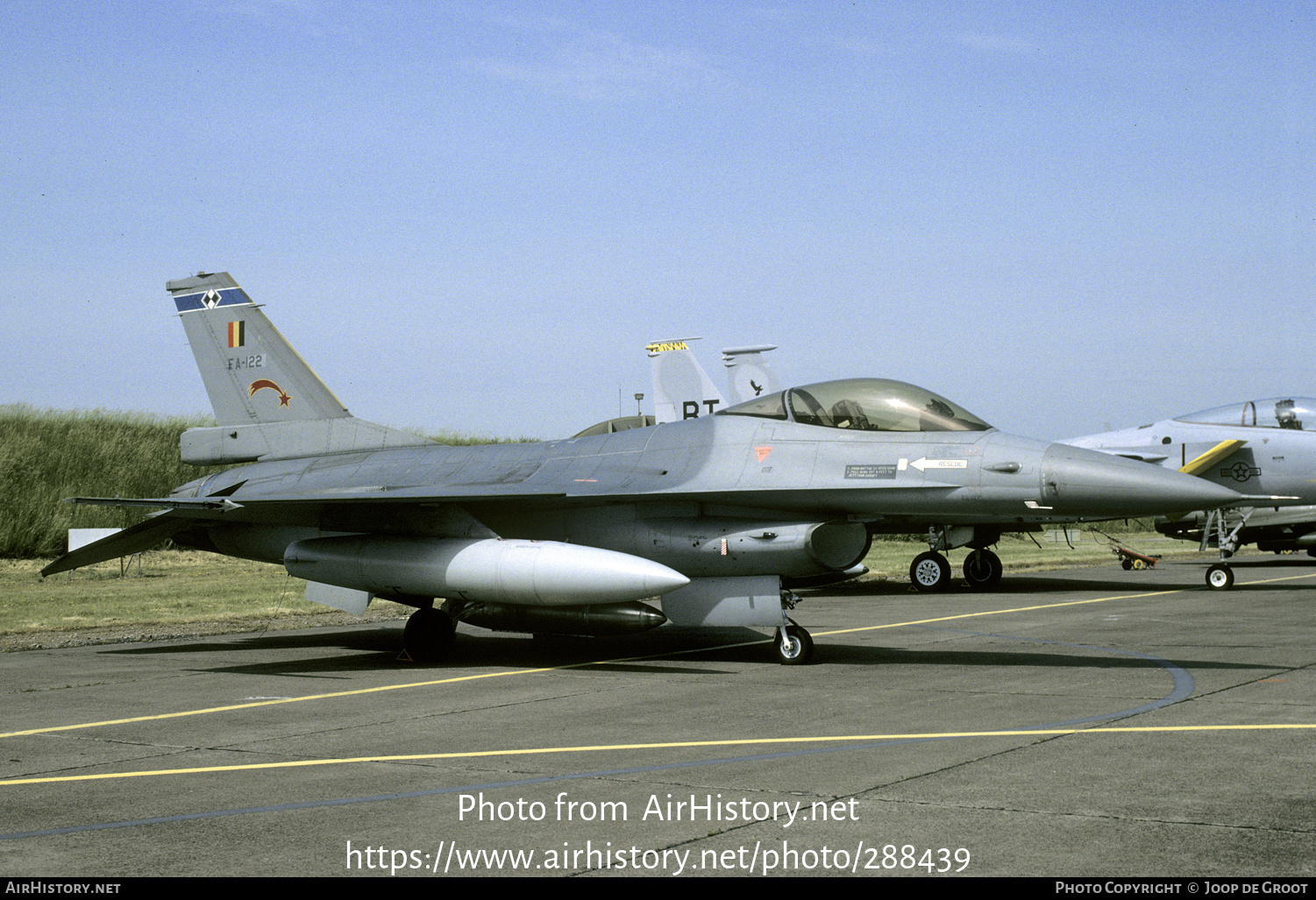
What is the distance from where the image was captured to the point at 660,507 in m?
11.3

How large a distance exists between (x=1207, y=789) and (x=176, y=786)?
5126mm

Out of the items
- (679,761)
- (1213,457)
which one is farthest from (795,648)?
(1213,457)

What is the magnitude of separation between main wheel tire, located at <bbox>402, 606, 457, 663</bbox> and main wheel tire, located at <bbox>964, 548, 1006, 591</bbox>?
40.4 ft

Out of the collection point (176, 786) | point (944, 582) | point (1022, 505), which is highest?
point (1022, 505)

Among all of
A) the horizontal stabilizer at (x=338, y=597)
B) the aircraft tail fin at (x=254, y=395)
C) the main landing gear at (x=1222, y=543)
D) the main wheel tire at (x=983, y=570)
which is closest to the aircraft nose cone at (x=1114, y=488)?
the horizontal stabilizer at (x=338, y=597)

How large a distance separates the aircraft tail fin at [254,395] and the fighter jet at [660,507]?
21.4 inches

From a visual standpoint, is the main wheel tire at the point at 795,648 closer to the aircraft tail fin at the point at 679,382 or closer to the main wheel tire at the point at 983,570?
the main wheel tire at the point at 983,570

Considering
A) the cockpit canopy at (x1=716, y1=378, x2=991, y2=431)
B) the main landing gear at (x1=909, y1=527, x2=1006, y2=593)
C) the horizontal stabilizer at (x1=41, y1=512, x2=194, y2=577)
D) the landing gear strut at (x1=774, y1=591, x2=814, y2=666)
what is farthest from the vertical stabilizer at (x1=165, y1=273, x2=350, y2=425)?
the main landing gear at (x1=909, y1=527, x2=1006, y2=593)

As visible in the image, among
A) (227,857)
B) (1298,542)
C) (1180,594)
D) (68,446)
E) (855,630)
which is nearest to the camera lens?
(227,857)

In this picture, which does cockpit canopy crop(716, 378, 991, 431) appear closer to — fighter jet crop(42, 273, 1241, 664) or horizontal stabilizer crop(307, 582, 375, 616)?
fighter jet crop(42, 273, 1241, 664)

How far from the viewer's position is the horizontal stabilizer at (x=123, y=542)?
44.4ft

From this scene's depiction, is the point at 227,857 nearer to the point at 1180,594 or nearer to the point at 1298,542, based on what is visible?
the point at 1180,594

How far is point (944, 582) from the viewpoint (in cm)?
2200
